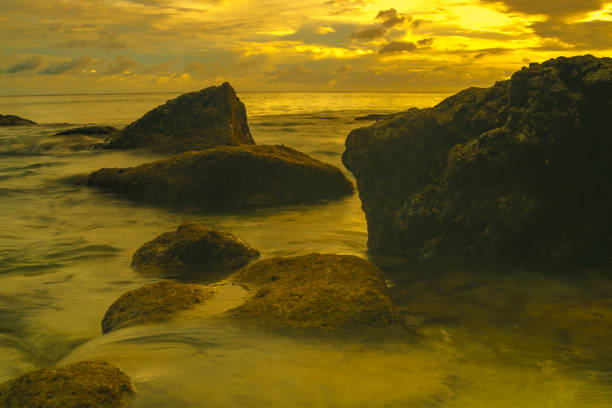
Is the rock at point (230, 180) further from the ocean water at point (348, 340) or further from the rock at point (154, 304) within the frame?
the rock at point (154, 304)

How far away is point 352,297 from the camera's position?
3967 millimetres

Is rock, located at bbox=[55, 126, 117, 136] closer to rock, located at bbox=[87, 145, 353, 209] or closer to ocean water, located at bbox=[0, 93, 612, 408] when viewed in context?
rock, located at bbox=[87, 145, 353, 209]

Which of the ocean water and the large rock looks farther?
the large rock

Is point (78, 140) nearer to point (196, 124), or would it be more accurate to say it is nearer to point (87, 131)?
point (87, 131)

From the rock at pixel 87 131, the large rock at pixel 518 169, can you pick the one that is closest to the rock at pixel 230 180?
the large rock at pixel 518 169

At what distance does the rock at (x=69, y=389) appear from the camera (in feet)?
7.96

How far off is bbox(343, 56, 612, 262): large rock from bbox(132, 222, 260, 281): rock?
1713mm

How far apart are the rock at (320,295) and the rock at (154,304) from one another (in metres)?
0.42

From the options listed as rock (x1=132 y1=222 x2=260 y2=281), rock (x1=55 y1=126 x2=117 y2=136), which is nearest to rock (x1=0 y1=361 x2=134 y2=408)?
rock (x1=132 y1=222 x2=260 y2=281)

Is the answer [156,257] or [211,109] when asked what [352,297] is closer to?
[156,257]

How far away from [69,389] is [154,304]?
157 cm

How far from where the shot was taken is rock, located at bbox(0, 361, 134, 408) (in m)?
2.43

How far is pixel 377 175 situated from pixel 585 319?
8.80 ft

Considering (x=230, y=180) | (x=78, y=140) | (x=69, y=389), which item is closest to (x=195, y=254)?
(x=69, y=389)
